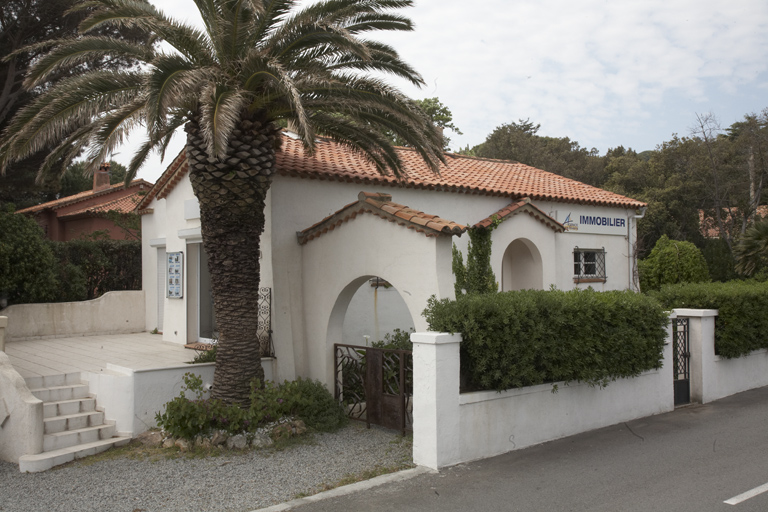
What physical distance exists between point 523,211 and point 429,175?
2344mm

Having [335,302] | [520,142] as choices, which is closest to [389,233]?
[335,302]

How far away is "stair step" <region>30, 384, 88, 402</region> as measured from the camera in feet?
29.9

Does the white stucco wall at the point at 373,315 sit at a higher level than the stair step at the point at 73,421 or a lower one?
higher

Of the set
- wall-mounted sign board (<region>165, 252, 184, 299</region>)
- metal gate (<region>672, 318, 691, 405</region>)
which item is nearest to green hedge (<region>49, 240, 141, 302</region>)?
wall-mounted sign board (<region>165, 252, 184, 299</region>)

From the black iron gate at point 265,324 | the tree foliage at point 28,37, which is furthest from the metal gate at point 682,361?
the tree foliage at point 28,37

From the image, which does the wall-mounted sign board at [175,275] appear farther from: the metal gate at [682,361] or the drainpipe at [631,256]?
the drainpipe at [631,256]

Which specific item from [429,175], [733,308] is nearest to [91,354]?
[429,175]

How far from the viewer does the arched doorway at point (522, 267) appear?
14.4 metres

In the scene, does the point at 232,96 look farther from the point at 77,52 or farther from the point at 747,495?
the point at 747,495

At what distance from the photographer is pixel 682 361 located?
1052 cm

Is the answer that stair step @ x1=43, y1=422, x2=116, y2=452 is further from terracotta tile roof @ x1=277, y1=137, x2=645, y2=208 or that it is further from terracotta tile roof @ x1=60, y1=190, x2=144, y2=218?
terracotta tile roof @ x1=60, y1=190, x2=144, y2=218

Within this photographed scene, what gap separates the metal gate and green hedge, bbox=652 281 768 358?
2.17 ft

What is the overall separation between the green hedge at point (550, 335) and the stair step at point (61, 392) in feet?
18.4

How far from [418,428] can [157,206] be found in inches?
415
